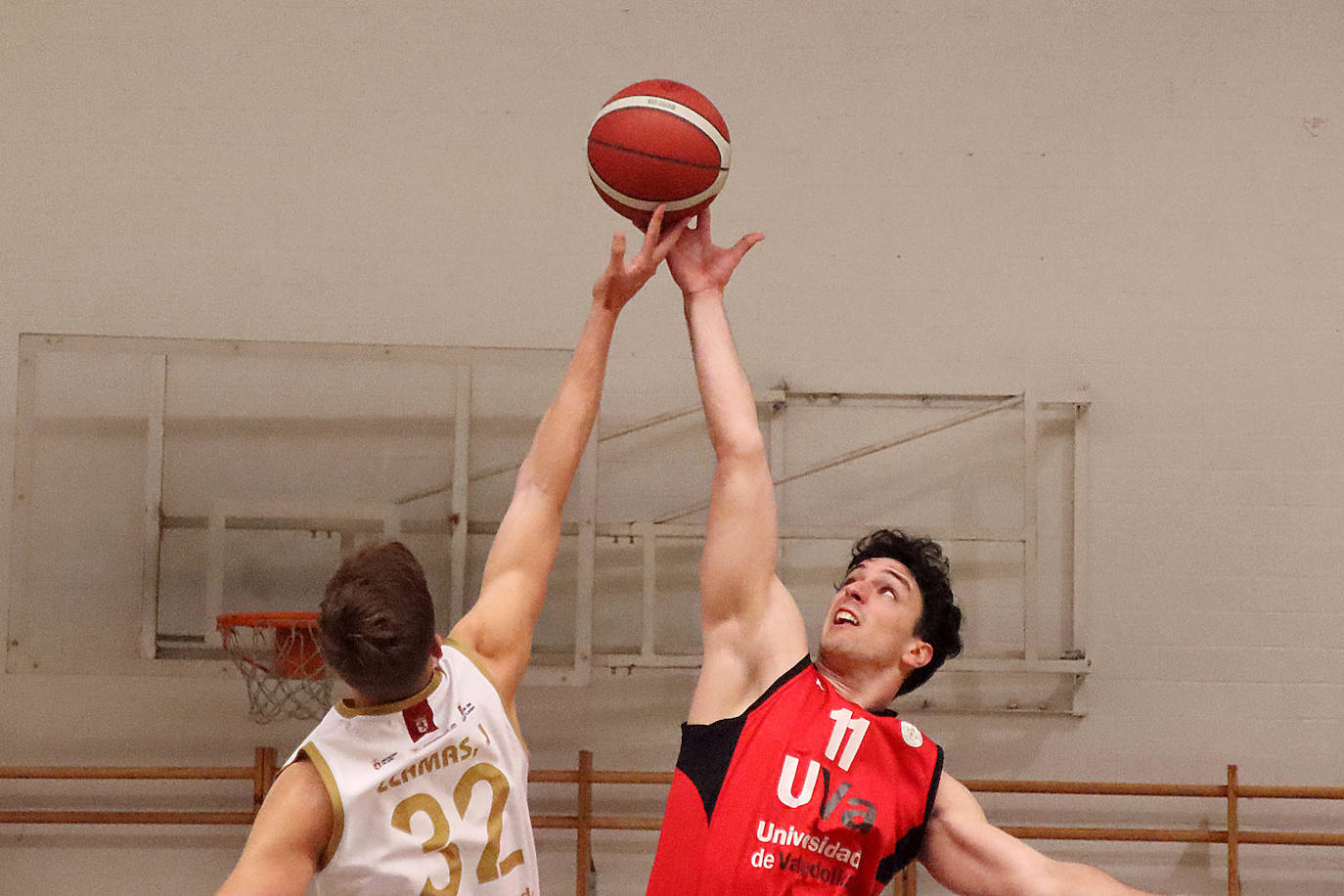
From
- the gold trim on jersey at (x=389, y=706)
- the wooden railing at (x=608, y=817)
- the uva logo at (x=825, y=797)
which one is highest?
the gold trim on jersey at (x=389, y=706)

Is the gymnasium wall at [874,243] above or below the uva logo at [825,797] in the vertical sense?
above

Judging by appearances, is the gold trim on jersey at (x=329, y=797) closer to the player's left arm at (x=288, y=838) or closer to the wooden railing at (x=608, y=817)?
the player's left arm at (x=288, y=838)

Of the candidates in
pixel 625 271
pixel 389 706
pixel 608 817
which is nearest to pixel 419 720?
pixel 389 706

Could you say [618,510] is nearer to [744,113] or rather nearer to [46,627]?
[744,113]

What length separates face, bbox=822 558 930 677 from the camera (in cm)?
255

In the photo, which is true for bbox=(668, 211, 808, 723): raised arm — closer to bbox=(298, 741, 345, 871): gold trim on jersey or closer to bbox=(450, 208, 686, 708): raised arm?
bbox=(450, 208, 686, 708): raised arm

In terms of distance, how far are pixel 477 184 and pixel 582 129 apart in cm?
50

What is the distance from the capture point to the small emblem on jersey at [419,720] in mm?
1882

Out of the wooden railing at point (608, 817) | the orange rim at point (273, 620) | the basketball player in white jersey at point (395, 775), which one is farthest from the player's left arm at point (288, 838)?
the wooden railing at point (608, 817)

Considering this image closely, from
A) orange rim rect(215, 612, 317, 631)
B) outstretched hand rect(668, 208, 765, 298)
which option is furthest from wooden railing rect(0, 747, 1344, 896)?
outstretched hand rect(668, 208, 765, 298)

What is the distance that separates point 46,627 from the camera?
4.74 m

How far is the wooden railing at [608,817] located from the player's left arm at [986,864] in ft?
8.69

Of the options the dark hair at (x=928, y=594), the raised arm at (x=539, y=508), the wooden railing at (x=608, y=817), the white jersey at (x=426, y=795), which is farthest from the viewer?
the wooden railing at (x=608, y=817)

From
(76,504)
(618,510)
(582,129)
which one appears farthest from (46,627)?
(582,129)
